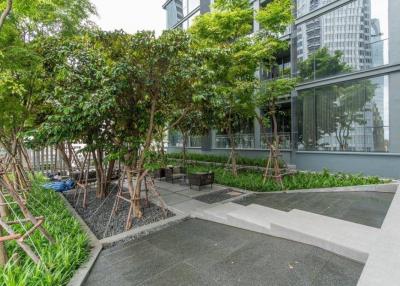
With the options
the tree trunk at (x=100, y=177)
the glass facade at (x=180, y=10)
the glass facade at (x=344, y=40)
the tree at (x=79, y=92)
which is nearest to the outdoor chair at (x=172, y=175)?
the tree trunk at (x=100, y=177)

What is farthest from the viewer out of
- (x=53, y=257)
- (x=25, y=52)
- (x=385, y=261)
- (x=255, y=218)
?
(x=255, y=218)

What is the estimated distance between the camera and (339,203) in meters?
6.45

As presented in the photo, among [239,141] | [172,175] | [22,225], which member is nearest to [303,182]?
[172,175]

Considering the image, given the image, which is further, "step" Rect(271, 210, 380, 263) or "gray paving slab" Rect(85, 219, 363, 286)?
"step" Rect(271, 210, 380, 263)

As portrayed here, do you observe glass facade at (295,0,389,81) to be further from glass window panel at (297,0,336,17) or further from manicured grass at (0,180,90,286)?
manicured grass at (0,180,90,286)

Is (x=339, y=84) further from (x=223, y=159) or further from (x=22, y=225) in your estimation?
(x=22, y=225)

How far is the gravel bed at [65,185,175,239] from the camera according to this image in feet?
16.7

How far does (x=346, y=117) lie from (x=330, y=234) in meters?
7.54

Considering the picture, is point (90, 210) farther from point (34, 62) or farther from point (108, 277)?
point (34, 62)

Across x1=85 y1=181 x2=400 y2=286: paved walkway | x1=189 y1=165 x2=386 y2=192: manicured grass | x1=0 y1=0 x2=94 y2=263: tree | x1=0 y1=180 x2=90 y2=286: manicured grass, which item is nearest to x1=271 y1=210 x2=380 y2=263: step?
x1=85 y1=181 x2=400 y2=286: paved walkway

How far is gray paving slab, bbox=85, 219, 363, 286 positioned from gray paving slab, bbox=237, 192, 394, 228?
2110 mm

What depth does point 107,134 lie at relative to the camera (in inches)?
221

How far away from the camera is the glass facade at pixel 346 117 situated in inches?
350

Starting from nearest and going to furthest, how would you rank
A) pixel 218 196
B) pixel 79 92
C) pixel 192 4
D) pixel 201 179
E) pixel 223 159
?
1. pixel 79 92
2. pixel 218 196
3. pixel 201 179
4. pixel 223 159
5. pixel 192 4
